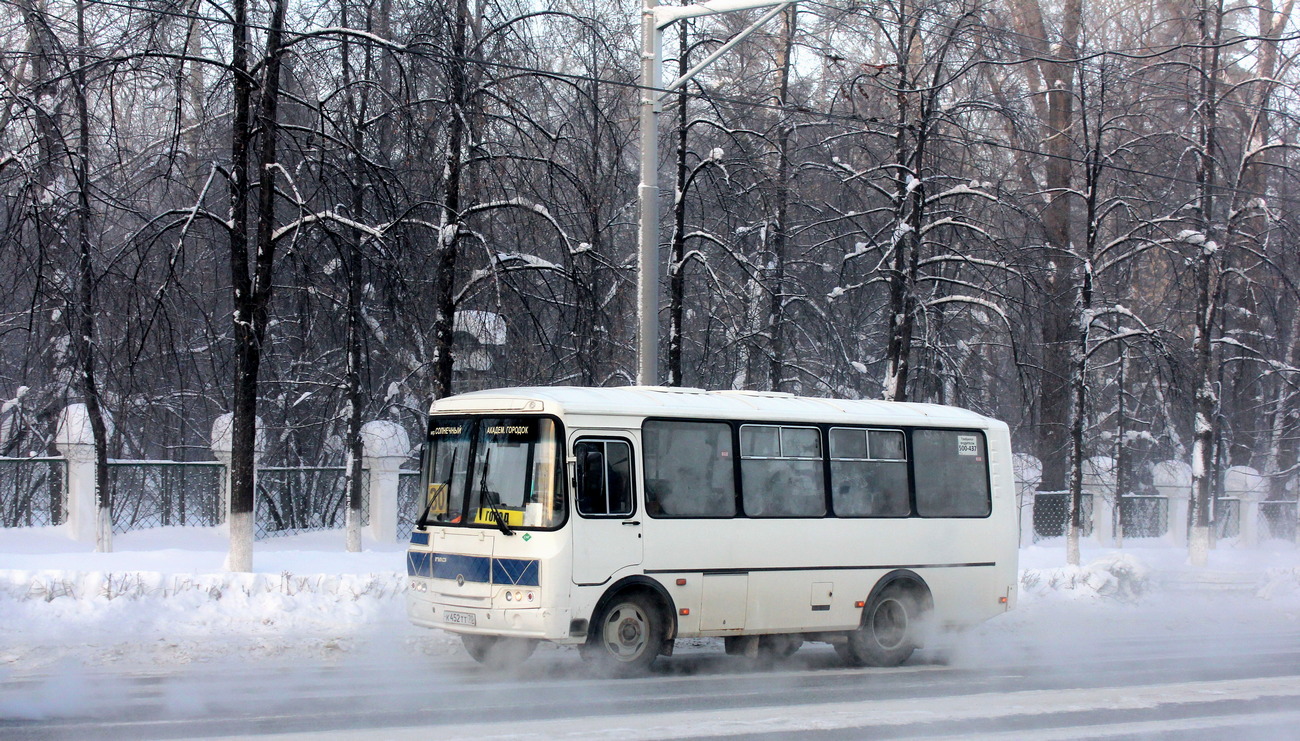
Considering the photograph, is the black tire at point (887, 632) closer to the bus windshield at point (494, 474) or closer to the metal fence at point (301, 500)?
the bus windshield at point (494, 474)

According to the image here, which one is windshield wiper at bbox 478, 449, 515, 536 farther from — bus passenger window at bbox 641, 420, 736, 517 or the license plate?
bus passenger window at bbox 641, 420, 736, 517

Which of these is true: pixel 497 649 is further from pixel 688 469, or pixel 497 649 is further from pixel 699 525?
pixel 688 469

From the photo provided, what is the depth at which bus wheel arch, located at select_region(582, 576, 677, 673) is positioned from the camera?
443 inches

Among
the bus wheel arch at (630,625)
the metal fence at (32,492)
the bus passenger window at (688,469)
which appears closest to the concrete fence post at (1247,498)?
the bus passenger window at (688,469)

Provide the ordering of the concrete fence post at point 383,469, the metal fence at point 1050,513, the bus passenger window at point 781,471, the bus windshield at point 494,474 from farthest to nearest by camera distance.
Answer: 1. the metal fence at point 1050,513
2. the concrete fence post at point 383,469
3. the bus passenger window at point 781,471
4. the bus windshield at point 494,474

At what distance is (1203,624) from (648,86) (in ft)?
39.4

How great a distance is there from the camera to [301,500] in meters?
22.7

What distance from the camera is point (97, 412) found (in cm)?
1809

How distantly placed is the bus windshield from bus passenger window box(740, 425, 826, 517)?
7.86 feet

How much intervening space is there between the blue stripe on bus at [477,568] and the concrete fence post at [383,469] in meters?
9.48

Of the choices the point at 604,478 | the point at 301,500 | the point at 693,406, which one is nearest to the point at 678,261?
the point at 693,406

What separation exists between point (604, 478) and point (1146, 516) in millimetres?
23501

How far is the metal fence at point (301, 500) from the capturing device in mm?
22000

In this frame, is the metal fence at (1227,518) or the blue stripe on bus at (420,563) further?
the metal fence at (1227,518)
